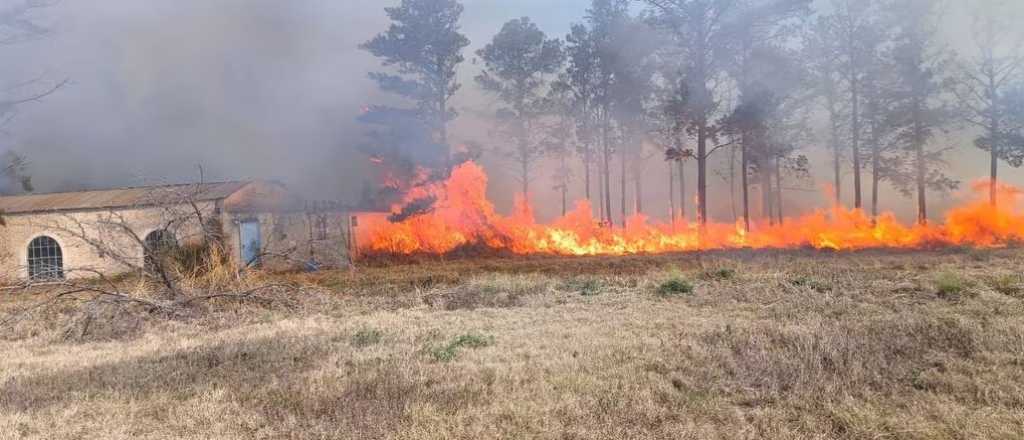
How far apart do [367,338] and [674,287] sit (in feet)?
21.0

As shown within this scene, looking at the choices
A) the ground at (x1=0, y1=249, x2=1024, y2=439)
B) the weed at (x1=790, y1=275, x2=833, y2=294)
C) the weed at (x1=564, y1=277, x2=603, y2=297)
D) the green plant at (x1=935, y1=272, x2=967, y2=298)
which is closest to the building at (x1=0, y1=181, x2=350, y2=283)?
the ground at (x1=0, y1=249, x2=1024, y2=439)

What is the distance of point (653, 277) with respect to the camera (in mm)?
14125

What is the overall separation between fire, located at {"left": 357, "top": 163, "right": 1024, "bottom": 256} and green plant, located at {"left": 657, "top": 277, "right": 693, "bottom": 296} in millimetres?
13541

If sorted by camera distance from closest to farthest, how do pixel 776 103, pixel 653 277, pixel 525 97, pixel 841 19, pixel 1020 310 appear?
pixel 1020 310
pixel 653 277
pixel 776 103
pixel 841 19
pixel 525 97

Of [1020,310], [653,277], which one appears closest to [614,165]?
[653,277]

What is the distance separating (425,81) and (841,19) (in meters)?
19.6

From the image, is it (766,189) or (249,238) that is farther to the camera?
(766,189)

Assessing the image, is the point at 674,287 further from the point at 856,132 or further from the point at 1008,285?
the point at 856,132

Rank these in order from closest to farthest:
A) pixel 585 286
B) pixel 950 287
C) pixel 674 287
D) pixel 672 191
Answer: pixel 950 287, pixel 674 287, pixel 585 286, pixel 672 191

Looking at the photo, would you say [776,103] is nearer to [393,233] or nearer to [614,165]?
[614,165]

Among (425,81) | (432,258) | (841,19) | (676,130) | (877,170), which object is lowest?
(432,258)

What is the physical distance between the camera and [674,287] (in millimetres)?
11984

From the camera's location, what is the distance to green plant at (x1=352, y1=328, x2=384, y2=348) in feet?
26.3

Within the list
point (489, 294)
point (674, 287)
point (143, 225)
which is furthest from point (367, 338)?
point (143, 225)
